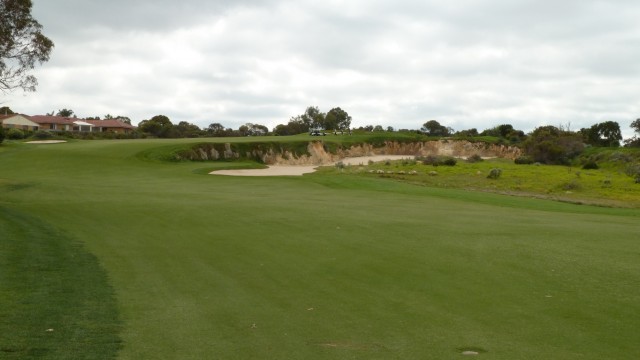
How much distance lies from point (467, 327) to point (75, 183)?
110ft

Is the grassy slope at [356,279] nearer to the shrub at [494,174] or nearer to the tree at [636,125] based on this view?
the shrub at [494,174]

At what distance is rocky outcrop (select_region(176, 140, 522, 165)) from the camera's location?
215ft

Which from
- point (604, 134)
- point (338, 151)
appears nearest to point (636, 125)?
point (604, 134)

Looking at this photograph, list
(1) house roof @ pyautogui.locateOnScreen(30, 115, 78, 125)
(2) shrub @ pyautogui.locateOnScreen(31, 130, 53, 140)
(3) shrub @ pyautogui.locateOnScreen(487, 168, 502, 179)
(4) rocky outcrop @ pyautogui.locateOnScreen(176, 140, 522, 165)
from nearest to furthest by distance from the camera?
(3) shrub @ pyautogui.locateOnScreen(487, 168, 502, 179) → (4) rocky outcrop @ pyautogui.locateOnScreen(176, 140, 522, 165) → (2) shrub @ pyautogui.locateOnScreen(31, 130, 53, 140) → (1) house roof @ pyautogui.locateOnScreen(30, 115, 78, 125)

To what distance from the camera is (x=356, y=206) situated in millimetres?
24891

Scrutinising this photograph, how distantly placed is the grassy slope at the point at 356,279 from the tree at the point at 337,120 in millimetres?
142268

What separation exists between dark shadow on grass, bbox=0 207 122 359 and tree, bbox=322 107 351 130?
152 m

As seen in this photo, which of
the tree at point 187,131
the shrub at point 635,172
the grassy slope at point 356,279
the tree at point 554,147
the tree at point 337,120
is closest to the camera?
the grassy slope at point 356,279

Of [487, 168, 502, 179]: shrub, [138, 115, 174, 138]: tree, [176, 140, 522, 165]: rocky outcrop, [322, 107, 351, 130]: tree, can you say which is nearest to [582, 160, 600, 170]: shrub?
[487, 168, 502, 179]: shrub

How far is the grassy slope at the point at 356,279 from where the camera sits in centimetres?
802

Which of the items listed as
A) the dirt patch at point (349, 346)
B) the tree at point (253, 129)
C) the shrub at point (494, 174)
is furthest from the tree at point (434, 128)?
the dirt patch at point (349, 346)

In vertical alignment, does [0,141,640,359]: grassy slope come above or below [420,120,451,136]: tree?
below

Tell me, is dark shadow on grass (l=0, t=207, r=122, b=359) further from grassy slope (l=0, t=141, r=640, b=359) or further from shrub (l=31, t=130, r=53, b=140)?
shrub (l=31, t=130, r=53, b=140)

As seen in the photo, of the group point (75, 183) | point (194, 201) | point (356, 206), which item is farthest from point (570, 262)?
point (75, 183)
